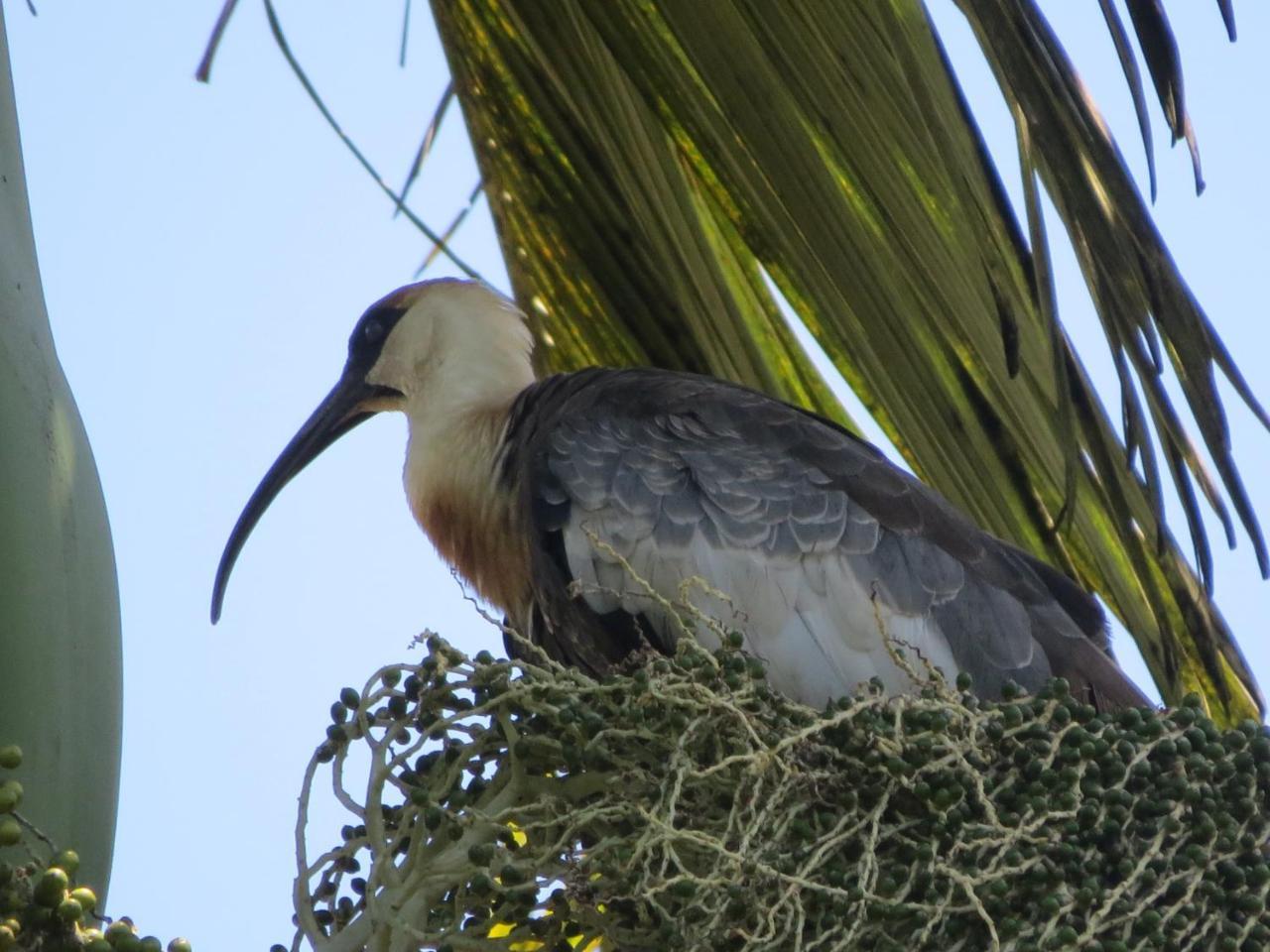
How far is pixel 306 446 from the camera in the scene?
17.1 ft

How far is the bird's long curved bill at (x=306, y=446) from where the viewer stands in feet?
16.3

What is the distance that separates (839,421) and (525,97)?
1.06 metres

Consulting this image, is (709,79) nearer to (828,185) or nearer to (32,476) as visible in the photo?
(828,185)

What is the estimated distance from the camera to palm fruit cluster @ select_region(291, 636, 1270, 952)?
278 cm

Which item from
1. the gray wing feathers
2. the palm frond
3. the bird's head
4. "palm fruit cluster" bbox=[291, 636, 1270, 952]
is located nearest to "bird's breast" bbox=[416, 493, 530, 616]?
the gray wing feathers

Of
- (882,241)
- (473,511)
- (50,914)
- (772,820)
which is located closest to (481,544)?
(473,511)

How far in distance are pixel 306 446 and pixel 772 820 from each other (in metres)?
2.65

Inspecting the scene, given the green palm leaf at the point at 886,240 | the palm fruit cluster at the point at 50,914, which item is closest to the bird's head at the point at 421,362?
the green palm leaf at the point at 886,240

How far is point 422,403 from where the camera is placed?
521cm

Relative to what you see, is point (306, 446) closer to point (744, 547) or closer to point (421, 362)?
point (421, 362)

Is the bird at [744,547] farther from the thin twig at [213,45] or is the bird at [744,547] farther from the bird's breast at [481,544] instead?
the thin twig at [213,45]

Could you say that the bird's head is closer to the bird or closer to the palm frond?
the bird

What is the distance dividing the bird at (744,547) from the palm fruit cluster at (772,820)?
97cm

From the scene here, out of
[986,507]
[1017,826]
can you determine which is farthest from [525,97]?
[1017,826]
